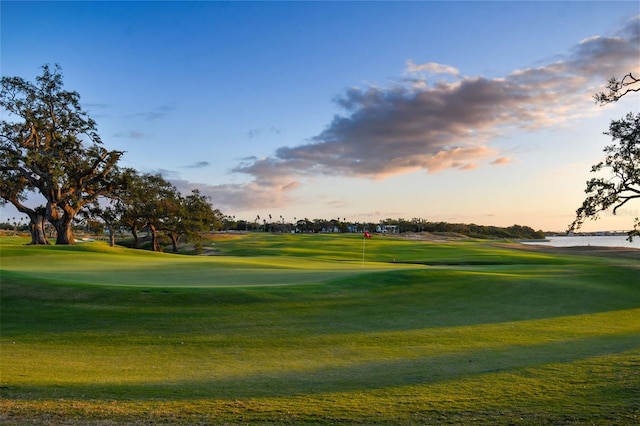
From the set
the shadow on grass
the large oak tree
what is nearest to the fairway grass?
the shadow on grass

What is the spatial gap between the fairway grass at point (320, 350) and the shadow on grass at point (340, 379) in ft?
0.18

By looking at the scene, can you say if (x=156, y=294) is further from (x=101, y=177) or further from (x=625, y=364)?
(x=101, y=177)

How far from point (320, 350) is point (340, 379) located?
284cm

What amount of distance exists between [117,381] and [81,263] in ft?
80.4

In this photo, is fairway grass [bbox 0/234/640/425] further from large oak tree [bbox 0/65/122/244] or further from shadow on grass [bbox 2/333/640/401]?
large oak tree [bbox 0/65/122/244]

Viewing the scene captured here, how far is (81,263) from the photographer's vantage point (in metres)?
31.5

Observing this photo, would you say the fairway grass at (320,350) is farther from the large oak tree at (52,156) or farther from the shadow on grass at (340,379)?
the large oak tree at (52,156)

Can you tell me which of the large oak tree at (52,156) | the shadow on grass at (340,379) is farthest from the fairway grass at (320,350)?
the large oak tree at (52,156)

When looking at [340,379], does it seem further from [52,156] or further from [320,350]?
[52,156]

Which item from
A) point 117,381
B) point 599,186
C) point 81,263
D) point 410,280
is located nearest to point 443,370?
point 117,381

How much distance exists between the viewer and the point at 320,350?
12938 millimetres

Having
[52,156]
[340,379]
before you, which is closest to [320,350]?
[340,379]

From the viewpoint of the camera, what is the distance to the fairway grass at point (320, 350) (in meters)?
7.96

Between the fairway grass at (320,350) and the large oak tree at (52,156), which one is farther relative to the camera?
the large oak tree at (52,156)
